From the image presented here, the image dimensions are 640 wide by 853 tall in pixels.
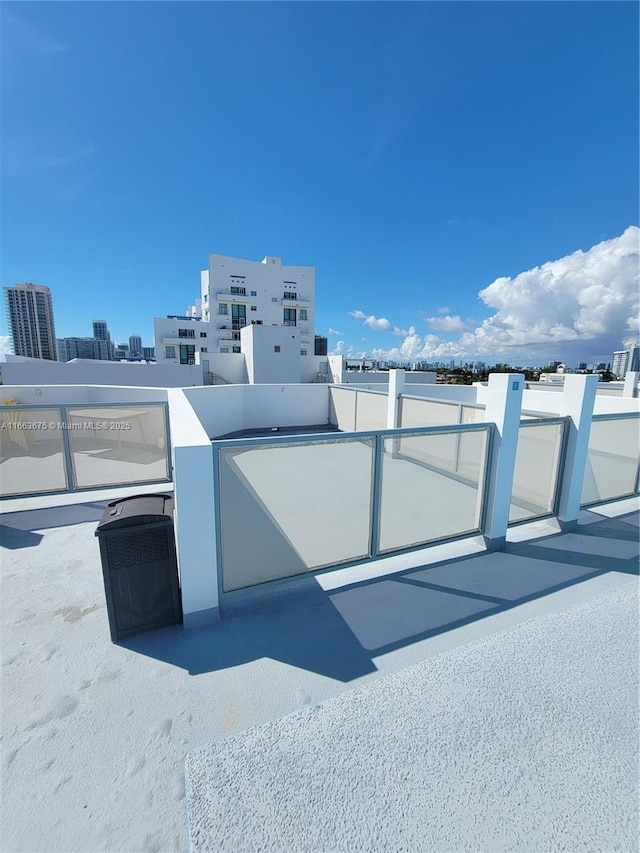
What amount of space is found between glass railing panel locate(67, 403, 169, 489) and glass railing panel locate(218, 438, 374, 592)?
11.8 feet

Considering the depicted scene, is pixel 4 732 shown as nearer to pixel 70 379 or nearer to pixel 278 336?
pixel 70 379

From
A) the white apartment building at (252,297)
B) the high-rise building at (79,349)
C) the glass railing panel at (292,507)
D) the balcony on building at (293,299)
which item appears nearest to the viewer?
the glass railing panel at (292,507)

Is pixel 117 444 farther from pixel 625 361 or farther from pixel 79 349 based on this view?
pixel 79 349

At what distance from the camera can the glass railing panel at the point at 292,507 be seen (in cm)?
283

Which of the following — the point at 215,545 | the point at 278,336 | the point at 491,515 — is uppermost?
the point at 278,336

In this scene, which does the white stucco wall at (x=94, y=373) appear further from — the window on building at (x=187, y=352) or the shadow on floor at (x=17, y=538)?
the window on building at (x=187, y=352)

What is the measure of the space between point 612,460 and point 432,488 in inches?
124

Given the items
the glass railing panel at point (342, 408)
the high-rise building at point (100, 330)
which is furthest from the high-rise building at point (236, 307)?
the high-rise building at point (100, 330)

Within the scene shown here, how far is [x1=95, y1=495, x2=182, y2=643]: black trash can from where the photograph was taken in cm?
246

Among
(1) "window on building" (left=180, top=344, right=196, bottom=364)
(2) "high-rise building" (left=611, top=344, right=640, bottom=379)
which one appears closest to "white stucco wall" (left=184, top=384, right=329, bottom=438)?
(1) "window on building" (left=180, top=344, right=196, bottom=364)

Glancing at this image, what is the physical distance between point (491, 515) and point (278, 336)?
969 inches

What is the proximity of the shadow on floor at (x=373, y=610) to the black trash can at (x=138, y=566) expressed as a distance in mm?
164

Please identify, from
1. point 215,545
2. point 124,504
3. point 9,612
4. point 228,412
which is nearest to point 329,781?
point 215,545

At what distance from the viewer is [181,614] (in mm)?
A: 2787
